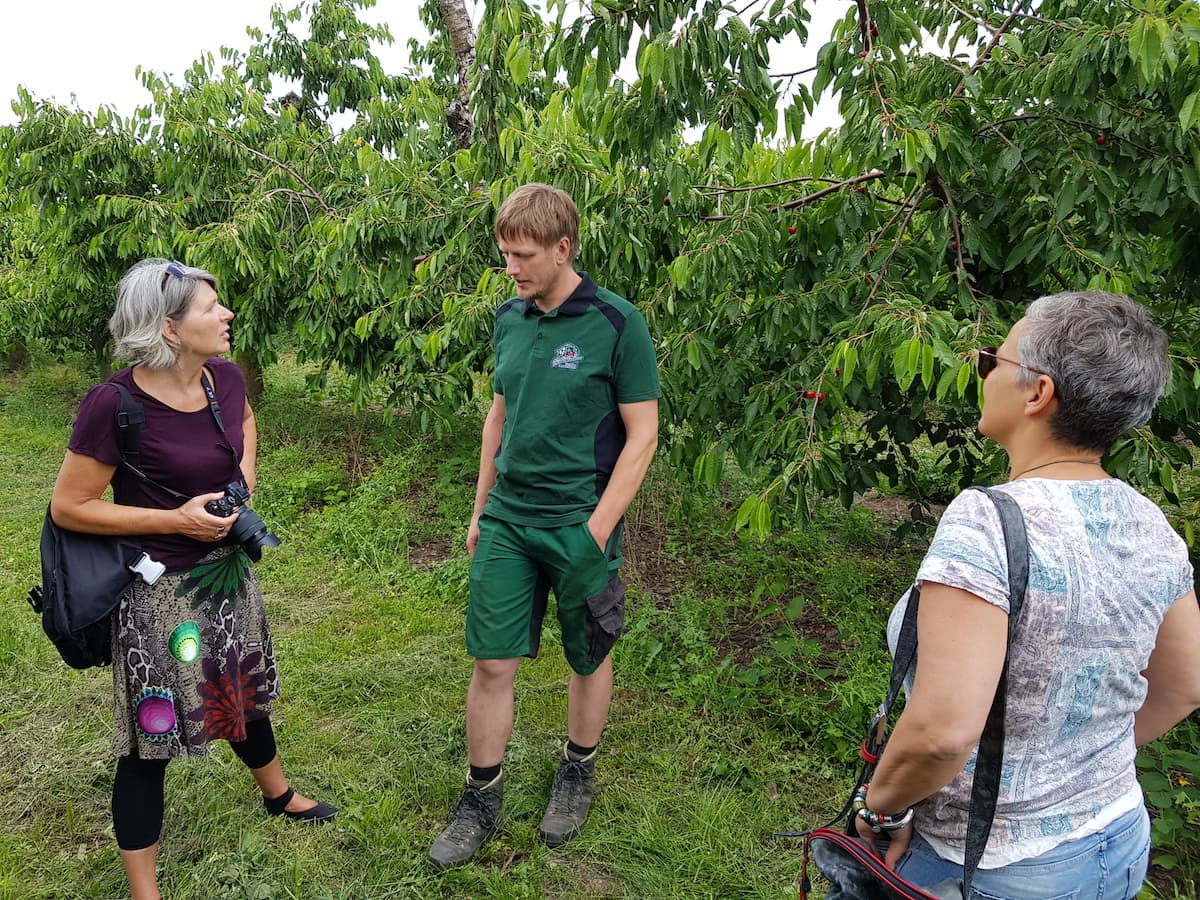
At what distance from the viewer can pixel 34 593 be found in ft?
6.91

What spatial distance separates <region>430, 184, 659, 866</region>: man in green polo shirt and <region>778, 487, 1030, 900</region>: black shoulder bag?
3.78 ft

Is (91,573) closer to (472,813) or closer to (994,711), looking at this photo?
(472,813)

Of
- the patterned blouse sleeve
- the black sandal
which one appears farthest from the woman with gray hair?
the black sandal

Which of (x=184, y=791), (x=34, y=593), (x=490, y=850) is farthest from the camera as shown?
(x=184, y=791)

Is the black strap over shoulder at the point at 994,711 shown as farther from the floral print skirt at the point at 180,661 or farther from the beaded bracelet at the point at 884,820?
the floral print skirt at the point at 180,661

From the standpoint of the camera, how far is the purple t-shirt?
6.51 ft

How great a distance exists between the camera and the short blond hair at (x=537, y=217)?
2.25m

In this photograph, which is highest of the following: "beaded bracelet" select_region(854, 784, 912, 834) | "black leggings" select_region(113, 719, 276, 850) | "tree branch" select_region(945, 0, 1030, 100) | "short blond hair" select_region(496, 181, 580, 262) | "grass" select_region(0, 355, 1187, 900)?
"tree branch" select_region(945, 0, 1030, 100)

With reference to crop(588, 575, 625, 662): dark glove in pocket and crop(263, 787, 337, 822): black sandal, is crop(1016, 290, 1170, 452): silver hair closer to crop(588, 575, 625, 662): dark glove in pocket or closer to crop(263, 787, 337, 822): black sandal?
crop(588, 575, 625, 662): dark glove in pocket

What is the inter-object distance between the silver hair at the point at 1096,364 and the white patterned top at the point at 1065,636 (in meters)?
0.09

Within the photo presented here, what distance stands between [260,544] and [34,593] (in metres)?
0.56

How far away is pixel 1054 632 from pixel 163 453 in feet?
6.43

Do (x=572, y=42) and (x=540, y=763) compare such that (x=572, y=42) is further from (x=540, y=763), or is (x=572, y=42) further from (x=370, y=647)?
(x=370, y=647)

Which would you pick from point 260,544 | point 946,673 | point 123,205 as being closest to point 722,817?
point 260,544
